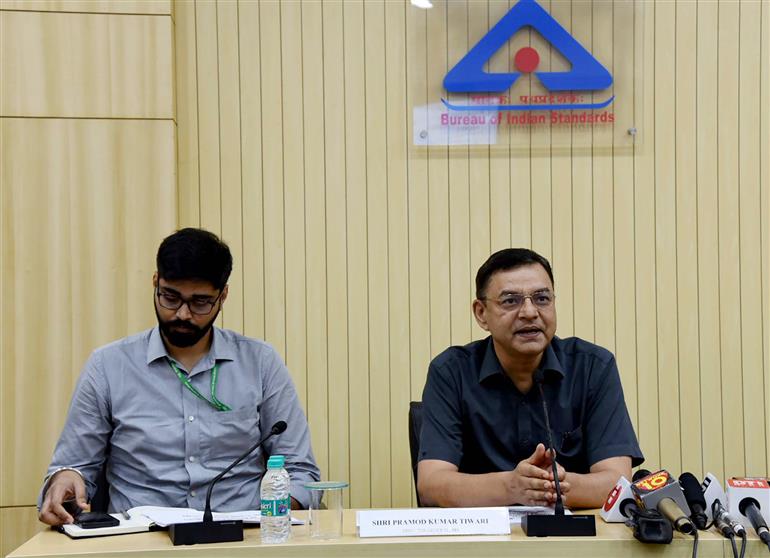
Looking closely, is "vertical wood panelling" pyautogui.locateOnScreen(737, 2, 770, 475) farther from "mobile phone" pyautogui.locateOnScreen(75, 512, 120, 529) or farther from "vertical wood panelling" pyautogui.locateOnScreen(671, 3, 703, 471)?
"mobile phone" pyautogui.locateOnScreen(75, 512, 120, 529)

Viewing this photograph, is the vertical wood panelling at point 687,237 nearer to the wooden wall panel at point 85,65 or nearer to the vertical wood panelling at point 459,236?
the vertical wood panelling at point 459,236

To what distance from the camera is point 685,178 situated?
3725 mm

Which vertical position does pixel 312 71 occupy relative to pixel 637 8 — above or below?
below

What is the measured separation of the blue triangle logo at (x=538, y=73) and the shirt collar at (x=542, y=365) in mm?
1440

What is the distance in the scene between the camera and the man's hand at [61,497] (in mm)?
2132

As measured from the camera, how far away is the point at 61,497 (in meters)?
2.22

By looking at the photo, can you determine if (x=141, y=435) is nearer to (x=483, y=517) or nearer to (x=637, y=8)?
(x=483, y=517)

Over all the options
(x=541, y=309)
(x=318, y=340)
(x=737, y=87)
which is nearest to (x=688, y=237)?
(x=737, y=87)

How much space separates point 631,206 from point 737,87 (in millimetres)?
696

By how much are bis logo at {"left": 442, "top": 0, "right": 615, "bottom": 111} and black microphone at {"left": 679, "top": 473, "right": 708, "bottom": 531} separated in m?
2.05

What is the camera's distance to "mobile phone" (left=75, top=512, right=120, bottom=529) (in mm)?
2041

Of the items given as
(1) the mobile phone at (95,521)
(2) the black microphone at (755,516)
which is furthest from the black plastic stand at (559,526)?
(1) the mobile phone at (95,521)

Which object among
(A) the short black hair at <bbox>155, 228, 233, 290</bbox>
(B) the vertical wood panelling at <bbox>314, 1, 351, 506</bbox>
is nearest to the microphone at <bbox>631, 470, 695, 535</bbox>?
(A) the short black hair at <bbox>155, 228, 233, 290</bbox>

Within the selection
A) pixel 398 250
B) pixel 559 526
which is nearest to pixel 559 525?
pixel 559 526
